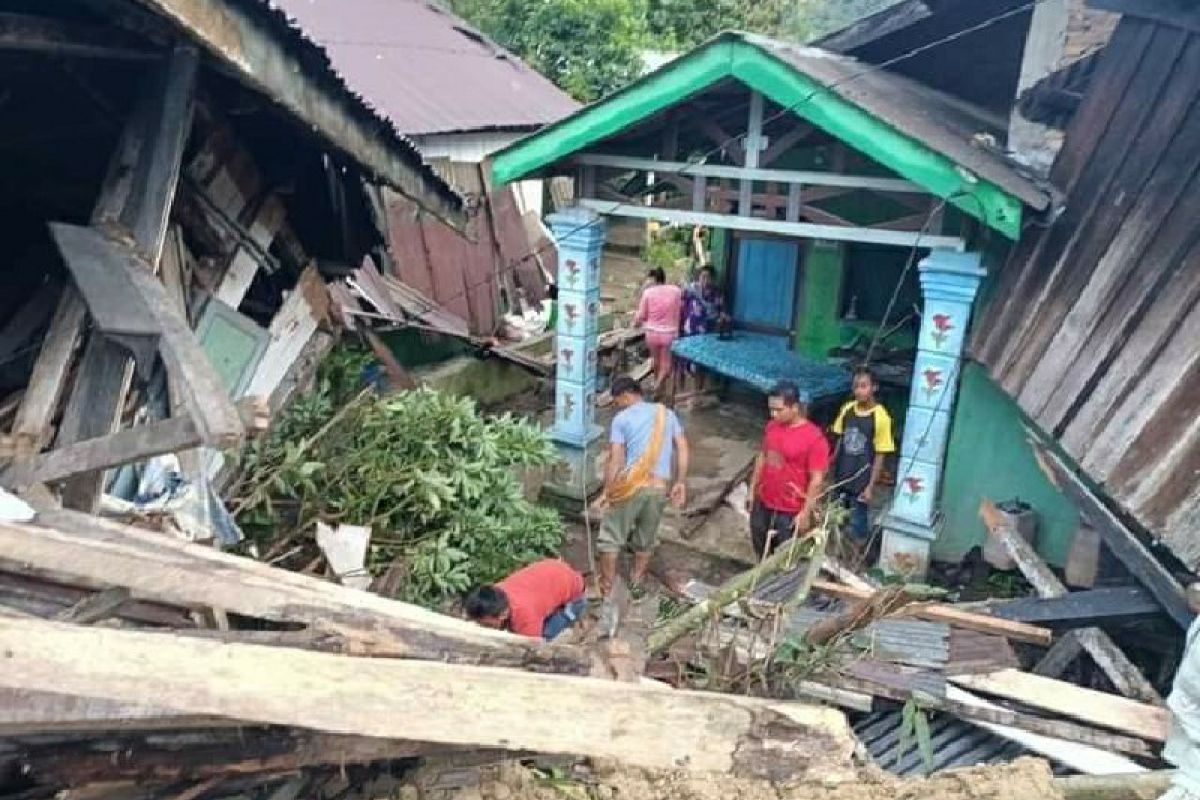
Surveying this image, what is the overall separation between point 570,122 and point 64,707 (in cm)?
639

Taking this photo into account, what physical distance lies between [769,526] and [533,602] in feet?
9.04

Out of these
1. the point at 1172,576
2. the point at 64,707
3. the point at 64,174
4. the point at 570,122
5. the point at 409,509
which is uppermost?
the point at 64,707

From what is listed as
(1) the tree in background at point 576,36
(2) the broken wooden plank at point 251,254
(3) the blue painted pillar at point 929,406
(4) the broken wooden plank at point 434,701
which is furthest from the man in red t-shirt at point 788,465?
(1) the tree in background at point 576,36

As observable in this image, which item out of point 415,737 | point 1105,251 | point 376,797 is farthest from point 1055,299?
point 415,737

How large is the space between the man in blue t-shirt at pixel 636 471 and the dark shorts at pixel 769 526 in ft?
2.06

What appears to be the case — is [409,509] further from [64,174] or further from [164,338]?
[164,338]

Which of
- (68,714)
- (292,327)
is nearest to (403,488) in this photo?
(292,327)

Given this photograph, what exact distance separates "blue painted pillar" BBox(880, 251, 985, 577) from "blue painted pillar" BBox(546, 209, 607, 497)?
2625mm

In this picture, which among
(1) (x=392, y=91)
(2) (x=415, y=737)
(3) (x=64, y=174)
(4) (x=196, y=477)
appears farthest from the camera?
(1) (x=392, y=91)

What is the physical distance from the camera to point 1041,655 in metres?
5.87

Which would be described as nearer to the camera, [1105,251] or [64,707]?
[64,707]

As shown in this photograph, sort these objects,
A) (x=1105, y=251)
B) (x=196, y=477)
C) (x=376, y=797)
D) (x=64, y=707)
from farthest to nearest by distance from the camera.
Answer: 1. (x=1105, y=251)
2. (x=196, y=477)
3. (x=376, y=797)
4. (x=64, y=707)

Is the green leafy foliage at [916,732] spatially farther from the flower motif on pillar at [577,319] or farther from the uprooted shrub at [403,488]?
the flower motif on pillar at [577,319]

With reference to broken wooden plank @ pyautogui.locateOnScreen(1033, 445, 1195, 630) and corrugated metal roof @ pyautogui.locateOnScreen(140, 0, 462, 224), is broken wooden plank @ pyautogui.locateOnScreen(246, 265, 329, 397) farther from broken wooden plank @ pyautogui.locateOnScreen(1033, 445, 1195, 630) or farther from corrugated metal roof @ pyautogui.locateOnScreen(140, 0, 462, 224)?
broken wooden plank @ pyautogui.locateOnScreen(1033, 445, 1195, 630)
